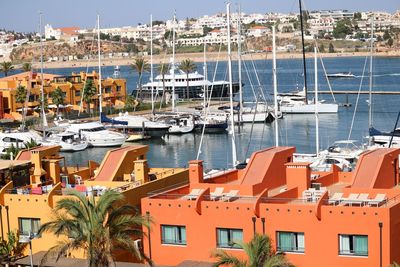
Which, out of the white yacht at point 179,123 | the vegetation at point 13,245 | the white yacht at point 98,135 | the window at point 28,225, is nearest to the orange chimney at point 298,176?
the window at point 28,225

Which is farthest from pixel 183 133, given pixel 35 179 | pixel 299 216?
pixel 299 216

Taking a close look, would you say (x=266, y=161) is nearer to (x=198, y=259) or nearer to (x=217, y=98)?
(x=198, y=259)

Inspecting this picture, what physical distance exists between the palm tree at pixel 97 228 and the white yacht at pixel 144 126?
59947mm

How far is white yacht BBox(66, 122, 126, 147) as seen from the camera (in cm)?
7806

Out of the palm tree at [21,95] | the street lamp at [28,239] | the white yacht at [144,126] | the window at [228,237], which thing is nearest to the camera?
the window at [228,237]

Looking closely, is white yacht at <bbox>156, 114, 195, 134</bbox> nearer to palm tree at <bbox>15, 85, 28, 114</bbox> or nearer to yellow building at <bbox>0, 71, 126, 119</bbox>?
yellow building at <bbox>0, 71, 126, 119</bbox>

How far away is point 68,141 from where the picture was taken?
76562mm

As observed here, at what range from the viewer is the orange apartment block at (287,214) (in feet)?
79.0

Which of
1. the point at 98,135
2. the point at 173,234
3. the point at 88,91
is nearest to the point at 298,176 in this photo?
the point at 173,234

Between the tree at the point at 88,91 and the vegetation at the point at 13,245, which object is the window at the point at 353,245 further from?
the tree at the point at 88,91

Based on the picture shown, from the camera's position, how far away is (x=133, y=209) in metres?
23.6

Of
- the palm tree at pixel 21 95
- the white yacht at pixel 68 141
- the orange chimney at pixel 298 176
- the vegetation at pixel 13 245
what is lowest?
the white yacht at pixel 68 141

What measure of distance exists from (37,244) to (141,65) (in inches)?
3267

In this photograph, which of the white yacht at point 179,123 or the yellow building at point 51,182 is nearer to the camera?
the yellow building at point 51,182
